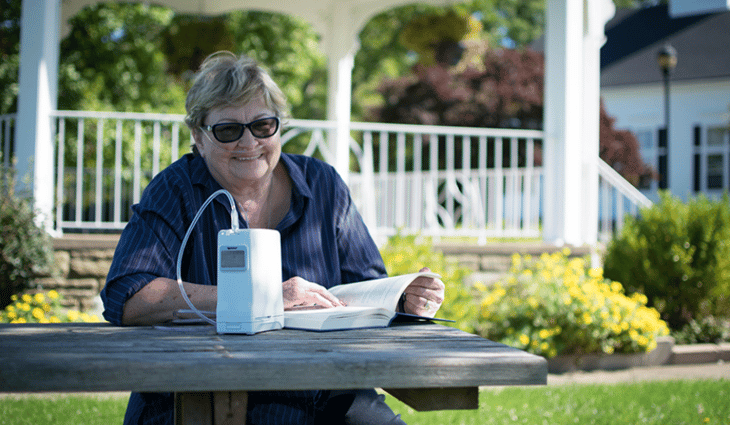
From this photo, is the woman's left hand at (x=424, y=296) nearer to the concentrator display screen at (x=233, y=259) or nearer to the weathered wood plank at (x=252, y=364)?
the weathered wood plank at (x=252, y=364)

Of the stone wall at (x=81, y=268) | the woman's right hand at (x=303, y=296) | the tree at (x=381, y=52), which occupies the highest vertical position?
the tree at (x=381, y=52)

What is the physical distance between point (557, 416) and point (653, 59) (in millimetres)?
19748

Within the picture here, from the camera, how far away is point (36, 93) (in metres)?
4.95

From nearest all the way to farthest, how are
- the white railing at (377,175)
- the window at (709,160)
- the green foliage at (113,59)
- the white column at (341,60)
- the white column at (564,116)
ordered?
the white railing at (377,175)
the white column at (564,116)
the white column at (341,60)
the green foliage at (113,59)
the window at (709,160)

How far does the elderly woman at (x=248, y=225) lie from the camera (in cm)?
155

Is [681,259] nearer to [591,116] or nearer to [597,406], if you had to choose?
[591,116]

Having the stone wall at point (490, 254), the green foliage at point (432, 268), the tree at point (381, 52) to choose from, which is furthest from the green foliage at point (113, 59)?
the green foliage at point (432, 268)

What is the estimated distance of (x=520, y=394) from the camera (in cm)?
364

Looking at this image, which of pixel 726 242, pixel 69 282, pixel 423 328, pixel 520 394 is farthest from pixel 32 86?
pixel 726 242

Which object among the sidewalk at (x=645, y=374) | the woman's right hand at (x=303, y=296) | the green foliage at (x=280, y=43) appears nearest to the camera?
the woman's right hand at (x=303, y=296)

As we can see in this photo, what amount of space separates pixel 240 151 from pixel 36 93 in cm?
381

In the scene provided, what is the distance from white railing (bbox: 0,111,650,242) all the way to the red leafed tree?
0.64 m

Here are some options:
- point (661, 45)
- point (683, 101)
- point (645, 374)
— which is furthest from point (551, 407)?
point (661, 45)

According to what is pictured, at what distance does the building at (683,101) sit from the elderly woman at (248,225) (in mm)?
17629
